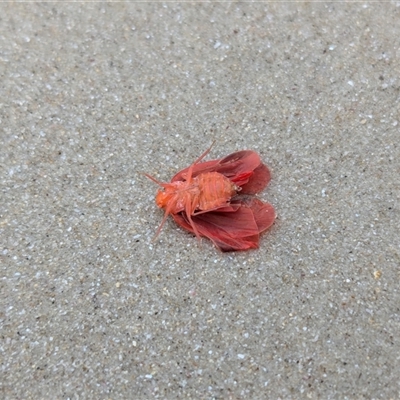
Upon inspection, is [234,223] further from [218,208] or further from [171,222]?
[171,222]

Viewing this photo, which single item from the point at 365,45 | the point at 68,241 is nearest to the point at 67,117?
the point at 68,241

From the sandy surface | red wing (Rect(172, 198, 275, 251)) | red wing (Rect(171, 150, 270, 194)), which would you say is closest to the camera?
the sandy surface

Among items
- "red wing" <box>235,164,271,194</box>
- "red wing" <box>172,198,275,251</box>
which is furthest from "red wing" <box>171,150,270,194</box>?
"red wing" <box>172,198,275,251</box>

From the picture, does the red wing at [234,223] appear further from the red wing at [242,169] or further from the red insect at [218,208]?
the red wing at [242,169]

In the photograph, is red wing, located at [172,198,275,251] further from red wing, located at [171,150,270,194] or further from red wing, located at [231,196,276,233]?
red wing, located at [171,150,270,194]

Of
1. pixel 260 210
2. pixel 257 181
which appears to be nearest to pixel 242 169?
pixel 257 181

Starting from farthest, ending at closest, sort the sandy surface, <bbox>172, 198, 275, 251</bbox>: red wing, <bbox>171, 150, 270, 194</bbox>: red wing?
<bbox>171, 150, 270, 194</bbox>: red wing < <bbox>172, 198, 275, 251</bbox>: red wing < the sandy surface

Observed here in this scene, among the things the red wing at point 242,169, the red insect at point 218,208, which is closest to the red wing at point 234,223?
the red insect at point 218,208
